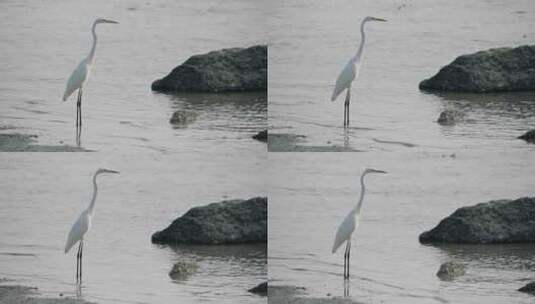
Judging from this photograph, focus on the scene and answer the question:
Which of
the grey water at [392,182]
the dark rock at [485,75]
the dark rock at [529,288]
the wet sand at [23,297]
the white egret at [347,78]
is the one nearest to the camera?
the wet sand at [23,297]

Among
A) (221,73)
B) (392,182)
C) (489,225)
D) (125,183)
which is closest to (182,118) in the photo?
(125,183)

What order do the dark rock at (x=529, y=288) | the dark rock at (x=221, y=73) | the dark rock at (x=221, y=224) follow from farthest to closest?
the dark rock at (x=221, y=73) → the dark rock at (x=221, y=224) → the dark rock at (x=529, y=288)

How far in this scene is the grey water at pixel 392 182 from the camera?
33.6 feet

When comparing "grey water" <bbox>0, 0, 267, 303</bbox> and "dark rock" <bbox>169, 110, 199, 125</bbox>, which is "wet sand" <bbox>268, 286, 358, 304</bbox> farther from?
"dark rock" <bbox>169, 110, 199, 125</bbox>

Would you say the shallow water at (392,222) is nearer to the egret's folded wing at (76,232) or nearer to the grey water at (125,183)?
the grey water at (125,183)

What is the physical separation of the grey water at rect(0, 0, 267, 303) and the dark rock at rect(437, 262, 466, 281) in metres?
1.28

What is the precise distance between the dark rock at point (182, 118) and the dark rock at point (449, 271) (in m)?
2.24

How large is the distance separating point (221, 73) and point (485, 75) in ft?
7.22

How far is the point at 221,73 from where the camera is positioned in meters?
11.8

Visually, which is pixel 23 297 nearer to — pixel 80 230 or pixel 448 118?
pixel 80 230

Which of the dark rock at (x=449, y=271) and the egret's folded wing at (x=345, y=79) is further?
the egret's folded wing at (x=345, y=79)

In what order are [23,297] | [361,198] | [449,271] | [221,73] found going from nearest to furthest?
[23,297] < [449,271] < [361,198] < [221,73]

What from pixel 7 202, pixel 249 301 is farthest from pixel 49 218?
pixel 249 301

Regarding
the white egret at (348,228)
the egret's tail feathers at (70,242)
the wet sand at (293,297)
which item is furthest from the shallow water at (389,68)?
the egret's tail feathers at (70,242)
